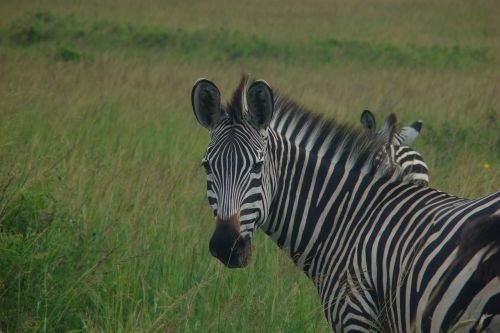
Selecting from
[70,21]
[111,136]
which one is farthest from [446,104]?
[70,21]

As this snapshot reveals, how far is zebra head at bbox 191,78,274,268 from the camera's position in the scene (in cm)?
329

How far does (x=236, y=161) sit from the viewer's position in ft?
11.1

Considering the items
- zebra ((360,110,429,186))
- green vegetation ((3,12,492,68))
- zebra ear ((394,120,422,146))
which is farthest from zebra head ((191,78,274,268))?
green vegetation ((3,12,492,68))

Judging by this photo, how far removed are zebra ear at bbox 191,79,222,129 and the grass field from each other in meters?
0.85

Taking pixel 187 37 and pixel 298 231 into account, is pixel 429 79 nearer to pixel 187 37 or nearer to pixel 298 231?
pixel 187 37

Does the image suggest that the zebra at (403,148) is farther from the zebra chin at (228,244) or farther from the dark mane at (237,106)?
the zebra chin at (228,244)

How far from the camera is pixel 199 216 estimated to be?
586 cm

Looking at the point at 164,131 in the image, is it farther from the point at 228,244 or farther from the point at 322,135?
the point at 228,244

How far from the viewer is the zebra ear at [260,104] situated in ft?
11.5

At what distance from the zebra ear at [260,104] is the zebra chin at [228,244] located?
1.96 feet

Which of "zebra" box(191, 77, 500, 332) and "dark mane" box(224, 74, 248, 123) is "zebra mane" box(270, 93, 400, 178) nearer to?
"zebra" box(191, 77, 500, 332)

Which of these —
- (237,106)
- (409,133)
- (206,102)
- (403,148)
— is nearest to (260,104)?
(237,106)

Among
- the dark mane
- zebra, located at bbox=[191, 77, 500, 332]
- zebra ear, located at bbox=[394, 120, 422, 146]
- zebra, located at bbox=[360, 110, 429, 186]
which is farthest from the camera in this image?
zebra ear, located at bbox=[394, 120, 422, 146]

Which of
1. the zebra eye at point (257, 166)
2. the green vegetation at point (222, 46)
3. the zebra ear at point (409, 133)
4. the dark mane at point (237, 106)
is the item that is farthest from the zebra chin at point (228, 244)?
the green vegetation at point (222, 46)
